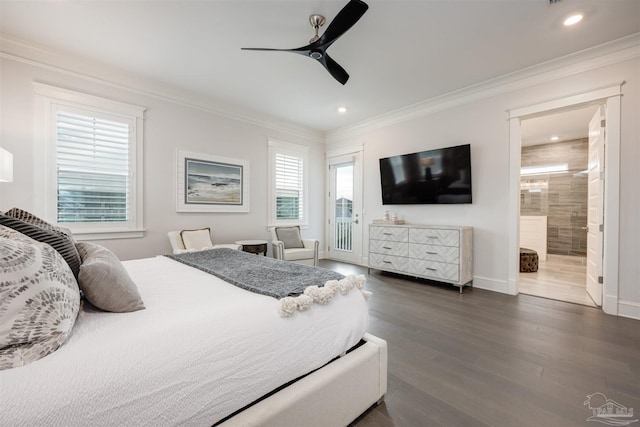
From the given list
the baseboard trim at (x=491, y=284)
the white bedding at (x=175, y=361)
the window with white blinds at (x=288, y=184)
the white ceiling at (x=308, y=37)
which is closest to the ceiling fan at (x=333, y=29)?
the white ceiling at (x=308, y=37)

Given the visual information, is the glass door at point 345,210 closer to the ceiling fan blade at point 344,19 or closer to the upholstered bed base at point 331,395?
the ceiling fan blade at point 344,19

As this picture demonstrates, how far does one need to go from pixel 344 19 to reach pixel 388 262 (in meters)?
3.39

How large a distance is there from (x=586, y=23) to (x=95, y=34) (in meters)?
4.79

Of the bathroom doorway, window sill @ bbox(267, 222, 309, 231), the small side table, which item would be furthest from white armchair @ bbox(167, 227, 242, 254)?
the bathroom doorway

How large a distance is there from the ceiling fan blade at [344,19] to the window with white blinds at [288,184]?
2.99 m

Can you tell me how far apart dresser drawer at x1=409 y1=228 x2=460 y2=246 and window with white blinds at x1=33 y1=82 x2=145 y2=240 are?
3.88m

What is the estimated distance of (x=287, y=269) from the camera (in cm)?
191

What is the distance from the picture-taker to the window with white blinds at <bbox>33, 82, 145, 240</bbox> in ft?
9.95

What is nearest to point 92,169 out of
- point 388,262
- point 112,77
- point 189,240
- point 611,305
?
point 112,77

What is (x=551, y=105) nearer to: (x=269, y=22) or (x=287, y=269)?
(x=269, y=22)

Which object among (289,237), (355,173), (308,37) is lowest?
(289,237)

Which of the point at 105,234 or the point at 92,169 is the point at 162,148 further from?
the point at 105,234

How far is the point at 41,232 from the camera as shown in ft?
3.83

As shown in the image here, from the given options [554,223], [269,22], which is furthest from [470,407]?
[554,223]
